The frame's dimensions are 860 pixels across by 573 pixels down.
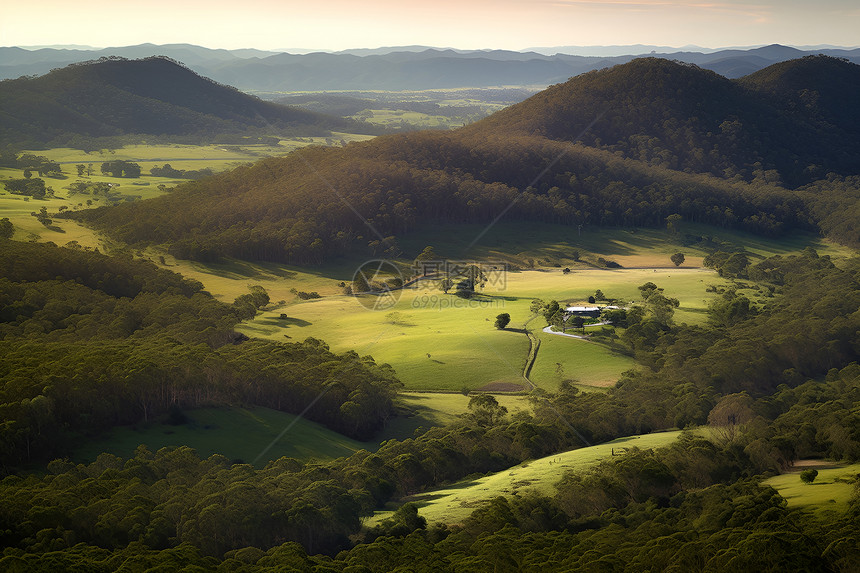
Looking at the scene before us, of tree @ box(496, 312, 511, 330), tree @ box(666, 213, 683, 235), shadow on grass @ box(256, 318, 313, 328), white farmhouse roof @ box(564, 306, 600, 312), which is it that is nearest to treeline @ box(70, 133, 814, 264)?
tree @ box(666, 213, 683, 235)

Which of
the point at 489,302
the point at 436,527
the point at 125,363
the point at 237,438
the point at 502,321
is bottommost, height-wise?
the point at 489,302

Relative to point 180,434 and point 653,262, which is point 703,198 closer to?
point 653,262

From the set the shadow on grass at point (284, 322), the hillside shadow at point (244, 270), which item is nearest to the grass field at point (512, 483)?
the shadow on grass at point (284, 322)

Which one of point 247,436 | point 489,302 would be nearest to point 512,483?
point 247,436

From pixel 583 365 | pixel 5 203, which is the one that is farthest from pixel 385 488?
pixel 5 203

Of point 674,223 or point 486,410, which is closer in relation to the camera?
point 486,410

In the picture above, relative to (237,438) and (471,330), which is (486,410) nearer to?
(237,438)

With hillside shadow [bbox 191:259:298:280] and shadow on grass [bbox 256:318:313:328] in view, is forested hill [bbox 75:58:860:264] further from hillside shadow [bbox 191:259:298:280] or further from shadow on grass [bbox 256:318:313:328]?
shadow on grass [bbox 256:318:313:328]

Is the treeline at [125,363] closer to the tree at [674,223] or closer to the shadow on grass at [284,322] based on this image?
the shadow on grass at [284,322]
